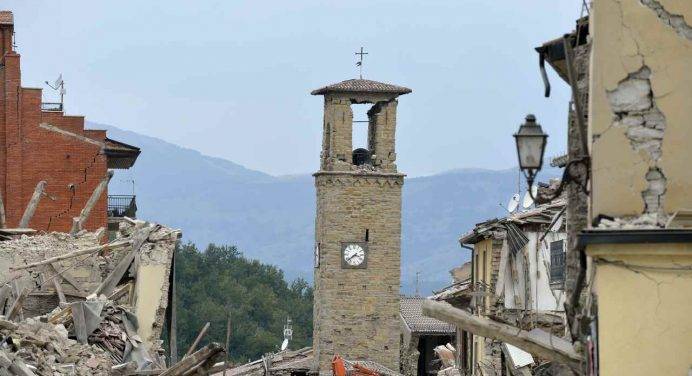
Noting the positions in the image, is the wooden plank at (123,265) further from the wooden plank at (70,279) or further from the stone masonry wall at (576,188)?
the stone masonry wall at (576,188)

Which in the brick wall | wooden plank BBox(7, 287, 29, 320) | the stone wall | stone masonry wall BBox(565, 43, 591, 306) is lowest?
wooden plank BBox(7, 287, 29, 320)

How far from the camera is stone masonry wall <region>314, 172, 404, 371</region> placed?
280 ft

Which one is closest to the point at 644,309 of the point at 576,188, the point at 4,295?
the point at 576,188

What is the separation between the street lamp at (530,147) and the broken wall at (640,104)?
0.64 m

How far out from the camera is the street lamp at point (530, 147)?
1612 centimetres

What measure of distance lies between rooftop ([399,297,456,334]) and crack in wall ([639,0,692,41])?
61114 mm

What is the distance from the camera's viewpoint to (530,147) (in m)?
16.2

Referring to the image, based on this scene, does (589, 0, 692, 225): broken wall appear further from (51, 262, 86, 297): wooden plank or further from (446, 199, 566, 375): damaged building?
(51, 262, 86, 297): wooden plank

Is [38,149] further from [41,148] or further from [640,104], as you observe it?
[640,104]

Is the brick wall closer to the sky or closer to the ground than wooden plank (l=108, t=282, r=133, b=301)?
closer to the sky

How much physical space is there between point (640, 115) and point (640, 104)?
0.08m

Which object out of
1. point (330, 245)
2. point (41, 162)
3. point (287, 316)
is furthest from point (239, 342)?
point (41, 162)

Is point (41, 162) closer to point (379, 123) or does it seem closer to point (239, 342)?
point (379, 123)

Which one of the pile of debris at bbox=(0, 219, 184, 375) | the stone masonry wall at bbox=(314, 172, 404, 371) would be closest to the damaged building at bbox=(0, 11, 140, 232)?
the pile of debris at bbox=(0, 219, 184, 375)
